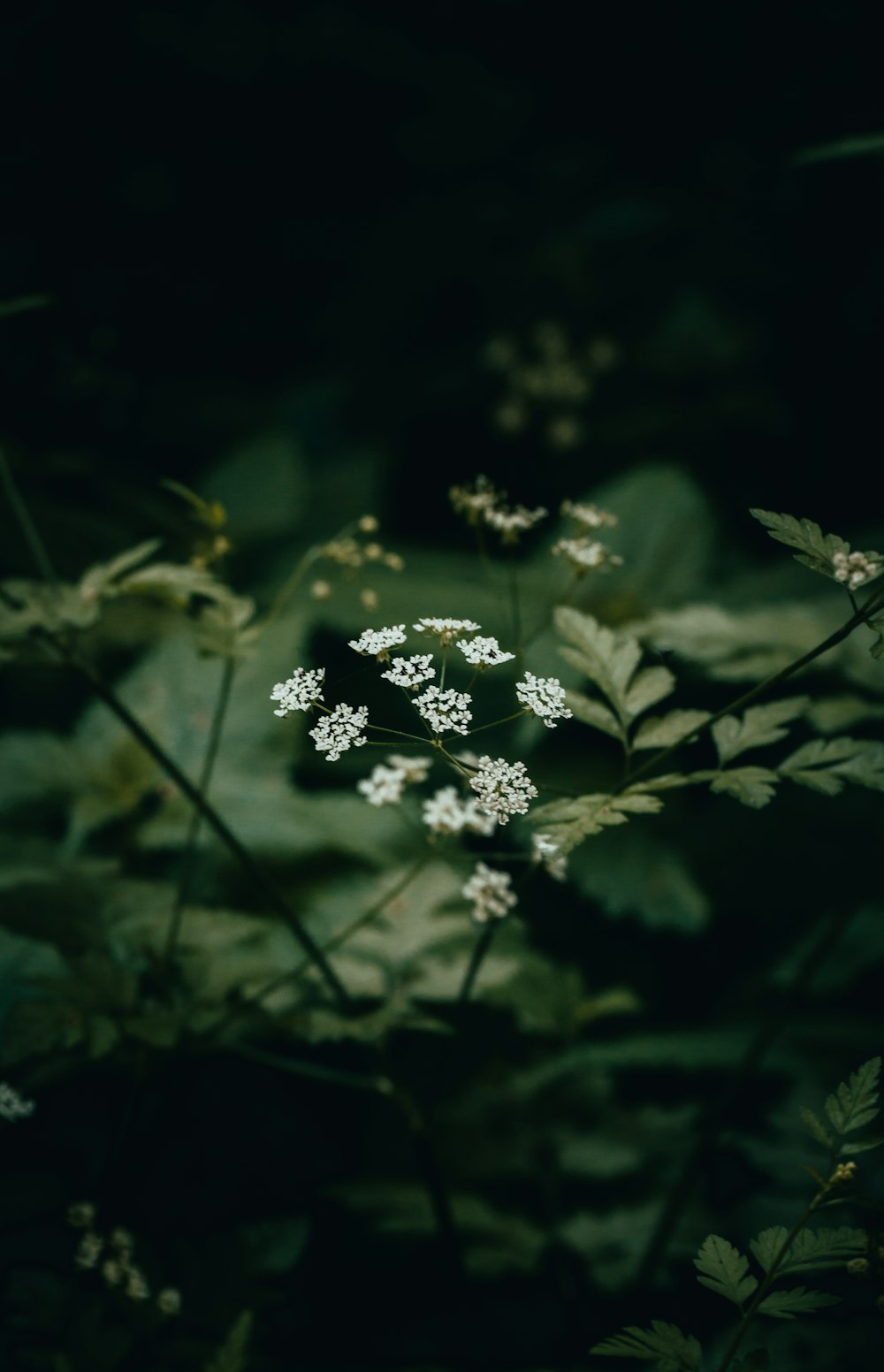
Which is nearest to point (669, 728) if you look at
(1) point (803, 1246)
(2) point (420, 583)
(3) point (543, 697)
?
(3) point (543, 697)

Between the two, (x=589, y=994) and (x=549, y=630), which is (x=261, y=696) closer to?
(x=549, y=630)

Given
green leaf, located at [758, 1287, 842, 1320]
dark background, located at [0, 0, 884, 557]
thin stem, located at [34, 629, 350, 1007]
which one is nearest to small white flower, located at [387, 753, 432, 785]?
thin stem, located at [34, 629, 350, 1007]

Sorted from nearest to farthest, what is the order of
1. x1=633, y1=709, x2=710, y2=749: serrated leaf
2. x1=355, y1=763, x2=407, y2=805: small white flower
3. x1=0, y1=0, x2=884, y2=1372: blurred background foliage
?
x1=355, y1=763, x2=407, y2=805: small white flower < x1=633, y1=709, x2=710, y2=749: serrated leaf < x1=0, y1=0, x2=884, y2=1372: blurred background foliage

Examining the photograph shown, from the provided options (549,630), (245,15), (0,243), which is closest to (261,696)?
(549,630)

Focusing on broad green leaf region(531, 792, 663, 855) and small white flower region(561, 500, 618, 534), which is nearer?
broad green leaf region(531, 792, 663, 855)

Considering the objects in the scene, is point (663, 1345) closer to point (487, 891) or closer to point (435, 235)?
point (487, 891)

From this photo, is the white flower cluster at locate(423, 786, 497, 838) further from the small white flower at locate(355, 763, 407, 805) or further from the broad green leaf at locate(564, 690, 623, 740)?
the broad green leaf at locate(564, 690, 623, 740)
